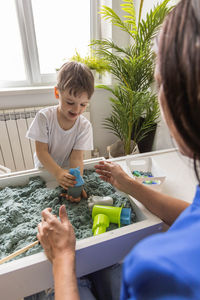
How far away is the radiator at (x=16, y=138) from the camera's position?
5.69 feet

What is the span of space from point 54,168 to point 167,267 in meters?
0.79

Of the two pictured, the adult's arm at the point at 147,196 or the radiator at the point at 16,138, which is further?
the radiator at the point at 16,138

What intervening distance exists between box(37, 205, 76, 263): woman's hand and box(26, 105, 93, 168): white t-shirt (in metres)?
0.53

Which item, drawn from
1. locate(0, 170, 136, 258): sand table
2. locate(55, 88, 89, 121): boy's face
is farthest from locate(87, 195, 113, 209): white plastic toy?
locate(55, 88, 89, 121): boy's face

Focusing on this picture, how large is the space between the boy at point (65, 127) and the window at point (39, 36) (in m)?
1.02

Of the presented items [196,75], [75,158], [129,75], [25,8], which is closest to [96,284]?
[75,158]

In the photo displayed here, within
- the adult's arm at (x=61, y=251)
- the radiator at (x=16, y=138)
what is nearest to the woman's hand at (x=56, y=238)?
the adult's arm at (x=61, y=251)

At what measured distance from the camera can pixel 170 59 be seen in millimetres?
291

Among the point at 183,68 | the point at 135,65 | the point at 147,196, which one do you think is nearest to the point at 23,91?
the point at 135,65

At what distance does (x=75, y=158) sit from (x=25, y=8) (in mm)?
1485

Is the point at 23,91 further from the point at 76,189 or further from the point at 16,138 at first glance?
the point at 76,189

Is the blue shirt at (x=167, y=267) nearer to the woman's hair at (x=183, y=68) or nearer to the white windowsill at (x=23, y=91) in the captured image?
the woman's hair at (x=183, y=68)

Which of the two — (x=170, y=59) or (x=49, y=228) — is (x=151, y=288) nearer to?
(x=170, y=59)

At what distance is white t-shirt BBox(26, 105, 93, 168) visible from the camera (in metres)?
1.03
